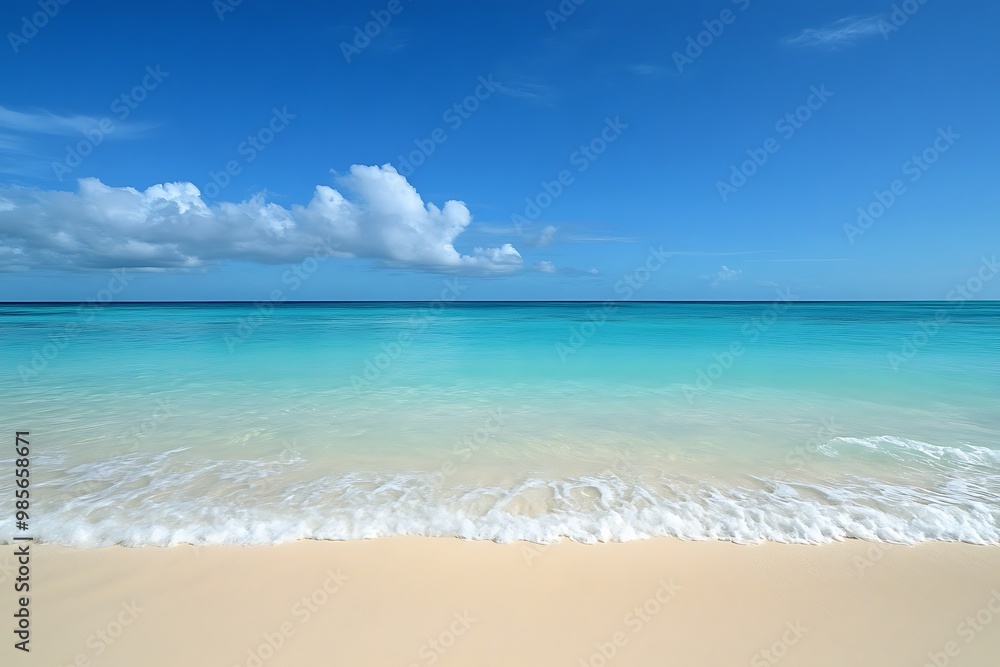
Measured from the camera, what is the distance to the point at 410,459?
6266 mm

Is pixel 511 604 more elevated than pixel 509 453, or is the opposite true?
pixel 509 453

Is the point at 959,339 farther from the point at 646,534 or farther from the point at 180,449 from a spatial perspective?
the point at 180,449

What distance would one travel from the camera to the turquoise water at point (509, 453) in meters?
4.45

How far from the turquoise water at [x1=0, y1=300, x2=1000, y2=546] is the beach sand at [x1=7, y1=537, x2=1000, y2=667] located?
291 millimetres

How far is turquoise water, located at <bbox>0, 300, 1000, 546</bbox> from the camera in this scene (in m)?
4.45

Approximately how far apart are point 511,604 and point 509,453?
10.5 ft

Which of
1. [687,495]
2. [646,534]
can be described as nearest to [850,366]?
[687,495]

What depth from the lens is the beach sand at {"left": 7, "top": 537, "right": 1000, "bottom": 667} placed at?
294 centimetres

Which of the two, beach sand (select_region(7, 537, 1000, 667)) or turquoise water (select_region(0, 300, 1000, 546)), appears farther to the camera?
turquoise water (select_region(0, 300, 1000, 546))

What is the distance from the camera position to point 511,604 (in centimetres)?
334

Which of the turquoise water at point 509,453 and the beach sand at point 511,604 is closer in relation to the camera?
the beach sand at point 511,604

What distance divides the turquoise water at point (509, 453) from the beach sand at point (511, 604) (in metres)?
0.29

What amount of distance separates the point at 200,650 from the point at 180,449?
14.8ft

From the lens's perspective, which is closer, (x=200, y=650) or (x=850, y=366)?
(x=200, y=650)
